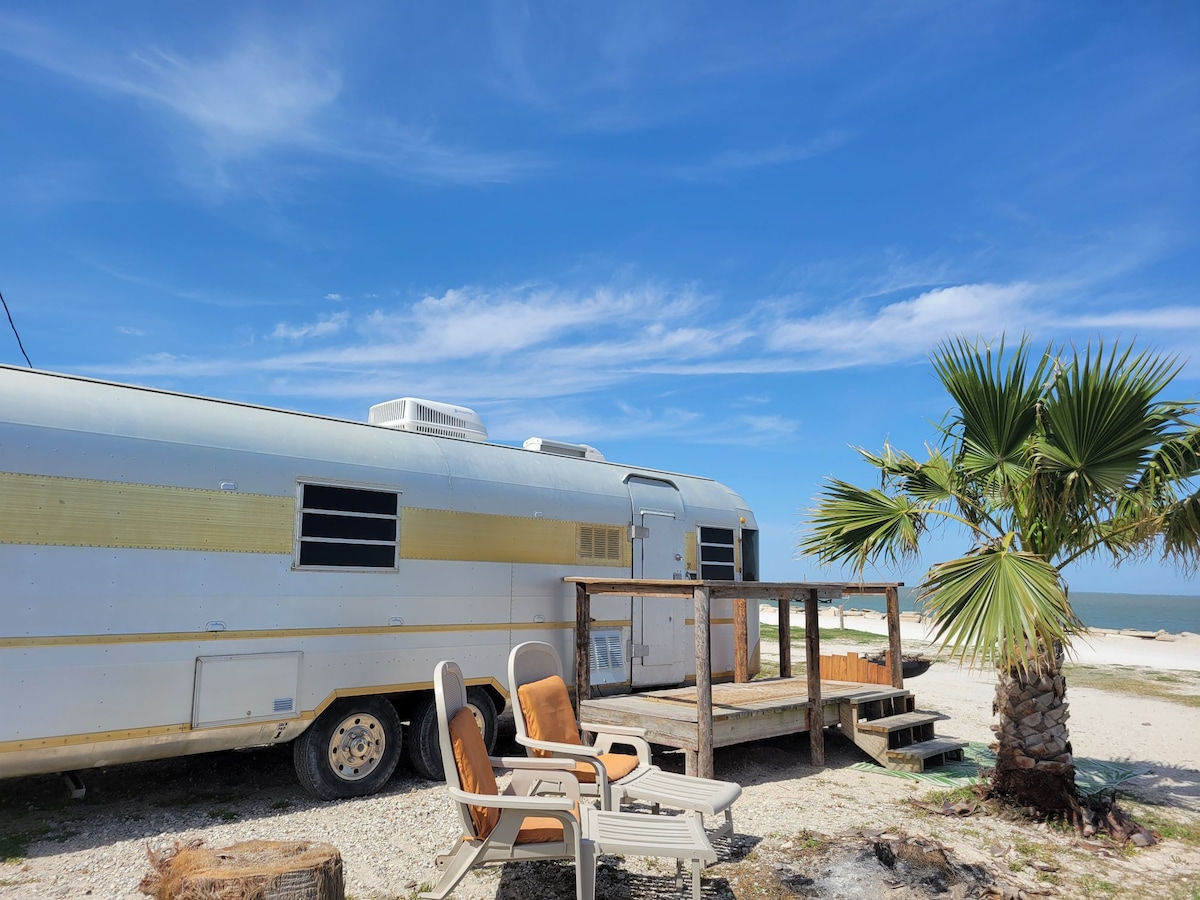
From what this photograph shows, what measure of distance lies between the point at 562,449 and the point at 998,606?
5.10 m

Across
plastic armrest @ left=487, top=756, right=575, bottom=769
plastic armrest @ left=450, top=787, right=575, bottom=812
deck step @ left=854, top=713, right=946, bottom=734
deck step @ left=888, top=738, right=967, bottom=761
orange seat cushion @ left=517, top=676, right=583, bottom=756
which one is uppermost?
orange seat cushion @ left=517, top=676, right=583, bottom=756

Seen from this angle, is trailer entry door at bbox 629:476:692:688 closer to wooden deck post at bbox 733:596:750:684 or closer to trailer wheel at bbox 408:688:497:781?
wooden deck post at bbox 733:596:750:684

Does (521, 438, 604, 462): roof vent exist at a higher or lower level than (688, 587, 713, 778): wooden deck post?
higher

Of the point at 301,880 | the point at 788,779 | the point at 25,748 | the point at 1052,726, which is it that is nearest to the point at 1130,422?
the point at 1052,726

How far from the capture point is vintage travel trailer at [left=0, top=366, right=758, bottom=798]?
5887 mm

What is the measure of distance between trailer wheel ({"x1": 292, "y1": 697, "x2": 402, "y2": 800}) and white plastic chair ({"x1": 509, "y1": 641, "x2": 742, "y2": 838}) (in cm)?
181

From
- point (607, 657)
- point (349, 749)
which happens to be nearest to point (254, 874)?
point (349, 749)

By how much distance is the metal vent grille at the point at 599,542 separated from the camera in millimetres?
9406

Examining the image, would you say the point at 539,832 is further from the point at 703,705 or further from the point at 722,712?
the point at 722,712

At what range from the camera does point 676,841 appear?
4648 mm

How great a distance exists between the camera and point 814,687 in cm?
928

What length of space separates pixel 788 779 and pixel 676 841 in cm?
432

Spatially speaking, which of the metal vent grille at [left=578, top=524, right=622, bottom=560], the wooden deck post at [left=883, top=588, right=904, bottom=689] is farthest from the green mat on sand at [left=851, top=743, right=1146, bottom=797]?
the metal vent grille at [left=578, top=524, right=622, bottom=560]

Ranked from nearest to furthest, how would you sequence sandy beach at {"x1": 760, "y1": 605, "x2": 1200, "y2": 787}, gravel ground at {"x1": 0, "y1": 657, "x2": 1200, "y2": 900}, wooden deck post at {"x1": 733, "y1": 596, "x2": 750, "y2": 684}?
gravel ground at {"x1": 0, "y1": 657, "x2": 1200, "y2": 900}
sandy beach at {"x1": 760, "y1": 605, "x2": 1200, "y2": 787}
wooden deck post at {"x1": 733, "y1": 596, "x2": 750, "y2": 684}
